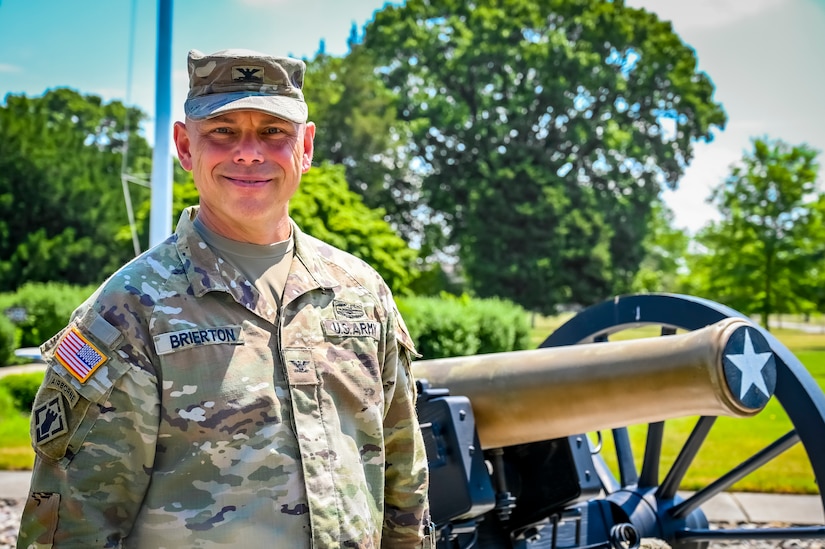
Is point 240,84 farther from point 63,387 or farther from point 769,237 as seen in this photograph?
point 769,237

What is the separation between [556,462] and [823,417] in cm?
97

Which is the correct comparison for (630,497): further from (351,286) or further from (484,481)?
(351,286)

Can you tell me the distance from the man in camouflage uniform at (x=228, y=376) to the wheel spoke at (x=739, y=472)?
210 cm

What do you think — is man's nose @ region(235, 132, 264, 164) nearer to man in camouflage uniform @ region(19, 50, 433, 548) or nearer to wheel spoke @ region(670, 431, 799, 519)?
man in camouflage uniform @ region(19, 50, 433, 548)

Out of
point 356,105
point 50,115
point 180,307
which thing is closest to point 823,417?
point 180,307

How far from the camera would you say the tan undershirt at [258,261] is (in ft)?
6.47

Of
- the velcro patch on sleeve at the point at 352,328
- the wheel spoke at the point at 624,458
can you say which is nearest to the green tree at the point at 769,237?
the wheel spoke at the point at 624,458

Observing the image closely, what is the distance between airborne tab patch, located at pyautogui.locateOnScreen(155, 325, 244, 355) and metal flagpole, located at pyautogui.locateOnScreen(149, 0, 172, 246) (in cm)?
608

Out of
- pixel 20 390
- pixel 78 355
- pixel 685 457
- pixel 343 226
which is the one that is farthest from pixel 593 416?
pixel 343 226

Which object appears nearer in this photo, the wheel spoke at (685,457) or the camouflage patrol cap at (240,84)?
the camouflage patrol cap at (240,84)

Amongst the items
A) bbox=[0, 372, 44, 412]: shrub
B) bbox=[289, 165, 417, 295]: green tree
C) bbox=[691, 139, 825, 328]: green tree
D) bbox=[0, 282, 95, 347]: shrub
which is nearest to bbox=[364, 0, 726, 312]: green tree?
bbox=[691, 139, 825, 328]: green tree

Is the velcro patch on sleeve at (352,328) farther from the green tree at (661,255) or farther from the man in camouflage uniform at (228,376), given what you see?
the green tree at (661,255)

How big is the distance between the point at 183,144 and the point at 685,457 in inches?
113

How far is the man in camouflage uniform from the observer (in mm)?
1701
